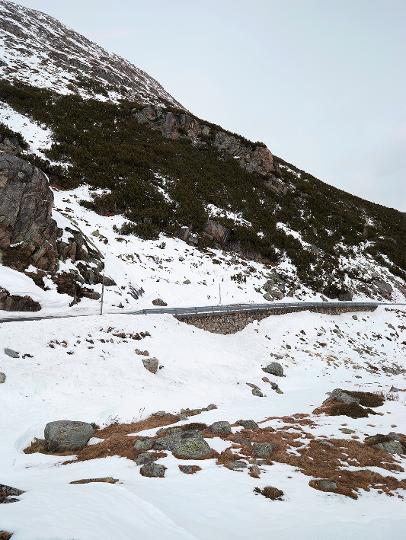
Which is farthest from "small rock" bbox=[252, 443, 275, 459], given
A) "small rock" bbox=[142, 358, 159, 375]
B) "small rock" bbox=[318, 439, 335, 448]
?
"small rock" bbox=[142, 358, 159, 375]

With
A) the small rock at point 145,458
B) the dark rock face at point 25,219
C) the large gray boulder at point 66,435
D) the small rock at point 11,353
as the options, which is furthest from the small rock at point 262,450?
the dark rock face at point 25,219

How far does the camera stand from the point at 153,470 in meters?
8.33

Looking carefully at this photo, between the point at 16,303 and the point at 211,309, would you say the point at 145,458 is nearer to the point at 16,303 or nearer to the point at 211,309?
the point at 16,303

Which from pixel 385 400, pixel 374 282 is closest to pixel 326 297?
pixel 374 282

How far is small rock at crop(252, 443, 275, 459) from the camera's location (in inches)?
382

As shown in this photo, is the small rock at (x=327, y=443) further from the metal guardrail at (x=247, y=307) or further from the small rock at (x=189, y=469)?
the metal guardrail at (x=247, y=307)

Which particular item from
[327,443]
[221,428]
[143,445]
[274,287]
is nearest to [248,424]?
[221,428]

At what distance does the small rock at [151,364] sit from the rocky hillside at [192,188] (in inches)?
311

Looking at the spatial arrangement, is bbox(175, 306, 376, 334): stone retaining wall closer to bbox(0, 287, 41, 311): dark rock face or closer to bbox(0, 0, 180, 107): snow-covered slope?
bbox(0, 287, 41, 311): dark rock face

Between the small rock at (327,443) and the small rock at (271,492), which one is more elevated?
the small rock at (271,492)

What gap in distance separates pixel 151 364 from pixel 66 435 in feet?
22.7

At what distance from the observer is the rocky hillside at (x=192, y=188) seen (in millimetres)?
38344

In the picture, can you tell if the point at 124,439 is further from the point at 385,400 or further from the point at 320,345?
the point at 320,345

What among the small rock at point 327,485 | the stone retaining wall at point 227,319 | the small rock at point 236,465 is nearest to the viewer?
the small rock at point 327,485
